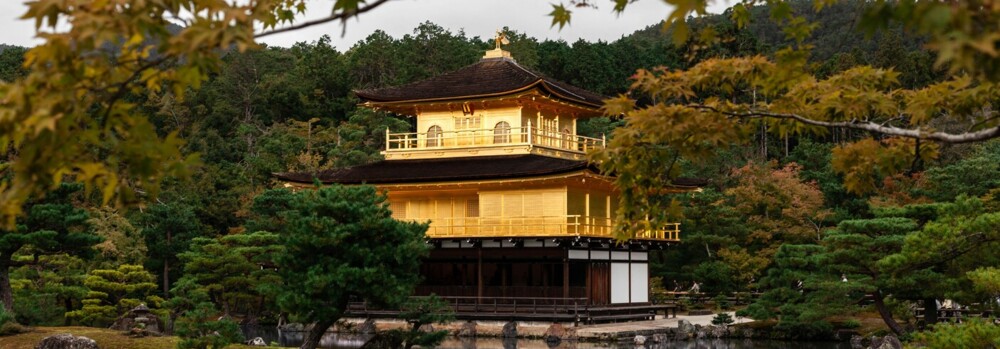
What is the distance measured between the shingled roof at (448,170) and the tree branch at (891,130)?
19.9 metres

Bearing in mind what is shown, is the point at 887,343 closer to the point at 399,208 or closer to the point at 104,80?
the point at 399,208

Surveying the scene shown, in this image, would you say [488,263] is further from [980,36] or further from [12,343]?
[980,36]

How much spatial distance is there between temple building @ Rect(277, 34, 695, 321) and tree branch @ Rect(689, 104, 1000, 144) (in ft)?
65.5

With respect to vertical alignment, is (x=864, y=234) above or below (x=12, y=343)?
above

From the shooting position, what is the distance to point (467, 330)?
92.1 ft

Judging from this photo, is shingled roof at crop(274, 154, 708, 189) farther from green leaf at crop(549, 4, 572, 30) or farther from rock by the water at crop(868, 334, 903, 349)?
green leaf at crop(549, 4, 572, 30)

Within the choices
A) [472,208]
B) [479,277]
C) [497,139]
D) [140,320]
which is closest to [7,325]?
[140,320]

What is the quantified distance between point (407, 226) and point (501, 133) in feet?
41.8

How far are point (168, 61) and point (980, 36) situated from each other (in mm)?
3391

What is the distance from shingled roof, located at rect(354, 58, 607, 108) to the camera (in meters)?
30.2

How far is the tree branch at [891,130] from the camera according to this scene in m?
5.50

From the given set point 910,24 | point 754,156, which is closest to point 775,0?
point 910,24

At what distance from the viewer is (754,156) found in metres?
47.6

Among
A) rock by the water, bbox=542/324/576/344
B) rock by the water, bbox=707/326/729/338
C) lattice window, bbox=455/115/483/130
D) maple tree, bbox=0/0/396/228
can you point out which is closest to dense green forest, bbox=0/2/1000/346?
maple tree, bbox=0/0/396/228
